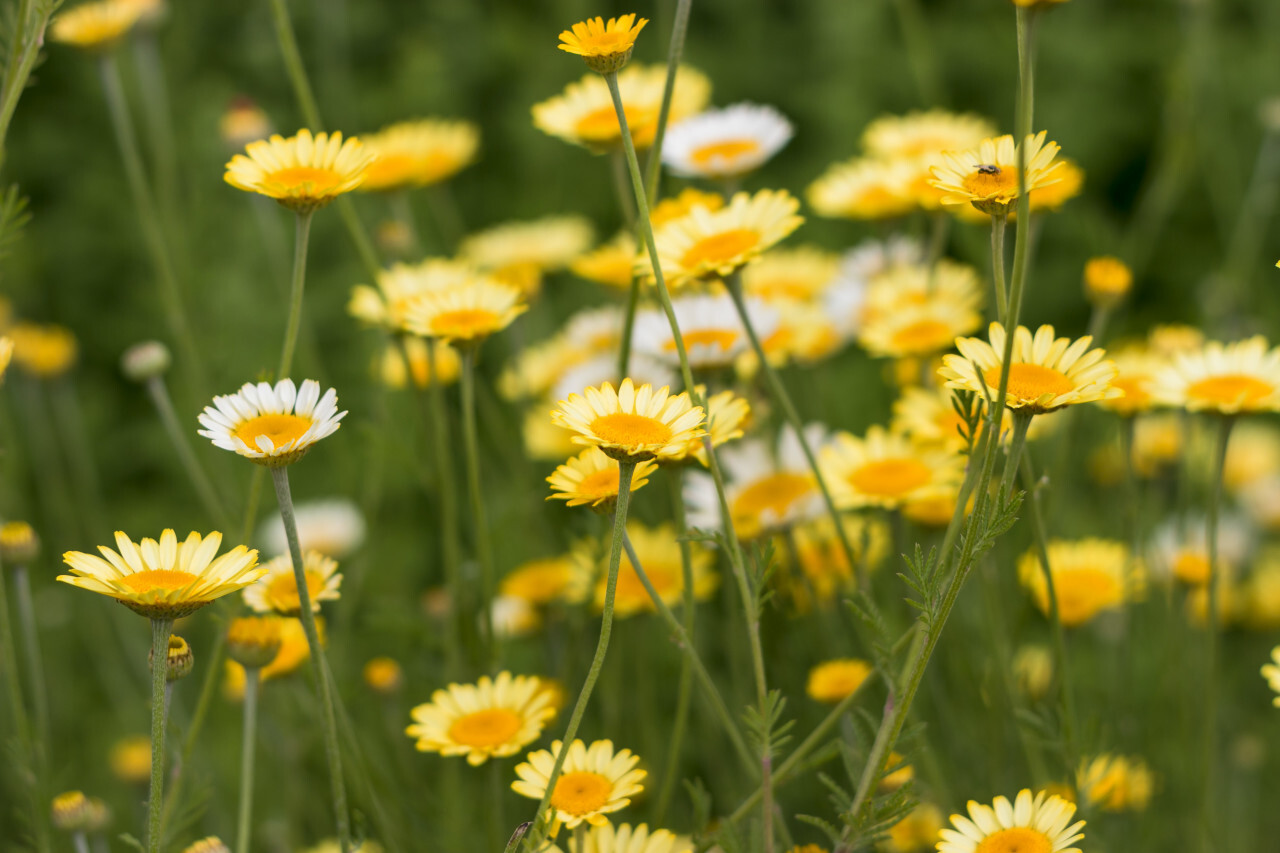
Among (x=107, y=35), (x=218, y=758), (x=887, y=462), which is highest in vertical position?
(x=107, y=35)

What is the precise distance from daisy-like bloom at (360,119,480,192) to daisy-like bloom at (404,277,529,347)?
310 mm

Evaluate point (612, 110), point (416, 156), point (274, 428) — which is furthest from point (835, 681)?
point (416, 156)

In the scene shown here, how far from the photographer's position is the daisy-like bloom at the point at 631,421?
783 millimetres

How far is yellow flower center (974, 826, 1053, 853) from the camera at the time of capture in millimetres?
811

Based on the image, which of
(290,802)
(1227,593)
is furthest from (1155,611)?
(290,802)

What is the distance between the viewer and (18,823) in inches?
67.4

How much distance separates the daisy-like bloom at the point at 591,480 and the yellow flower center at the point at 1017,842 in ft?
1.12

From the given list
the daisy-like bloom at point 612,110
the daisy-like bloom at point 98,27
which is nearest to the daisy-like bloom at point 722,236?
the daisy-like bloom at point 612,110

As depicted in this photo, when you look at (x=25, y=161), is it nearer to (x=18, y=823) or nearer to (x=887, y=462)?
(x=18, y=823)

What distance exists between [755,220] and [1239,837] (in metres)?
0.98

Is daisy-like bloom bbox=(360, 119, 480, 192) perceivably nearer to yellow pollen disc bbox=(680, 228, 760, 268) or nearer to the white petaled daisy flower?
yellow pollen disc bbox=(680, 228, 760, 268)

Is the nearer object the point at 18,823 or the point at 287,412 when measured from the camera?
the point at 287,412

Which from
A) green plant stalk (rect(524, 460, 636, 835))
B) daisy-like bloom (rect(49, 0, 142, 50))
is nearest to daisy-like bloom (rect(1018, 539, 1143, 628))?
green plant stalk (rect(524, 460, 636, 835))

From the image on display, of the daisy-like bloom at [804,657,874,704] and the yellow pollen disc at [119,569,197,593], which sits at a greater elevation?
the daisy-like bloom at [804,657,874,704]
